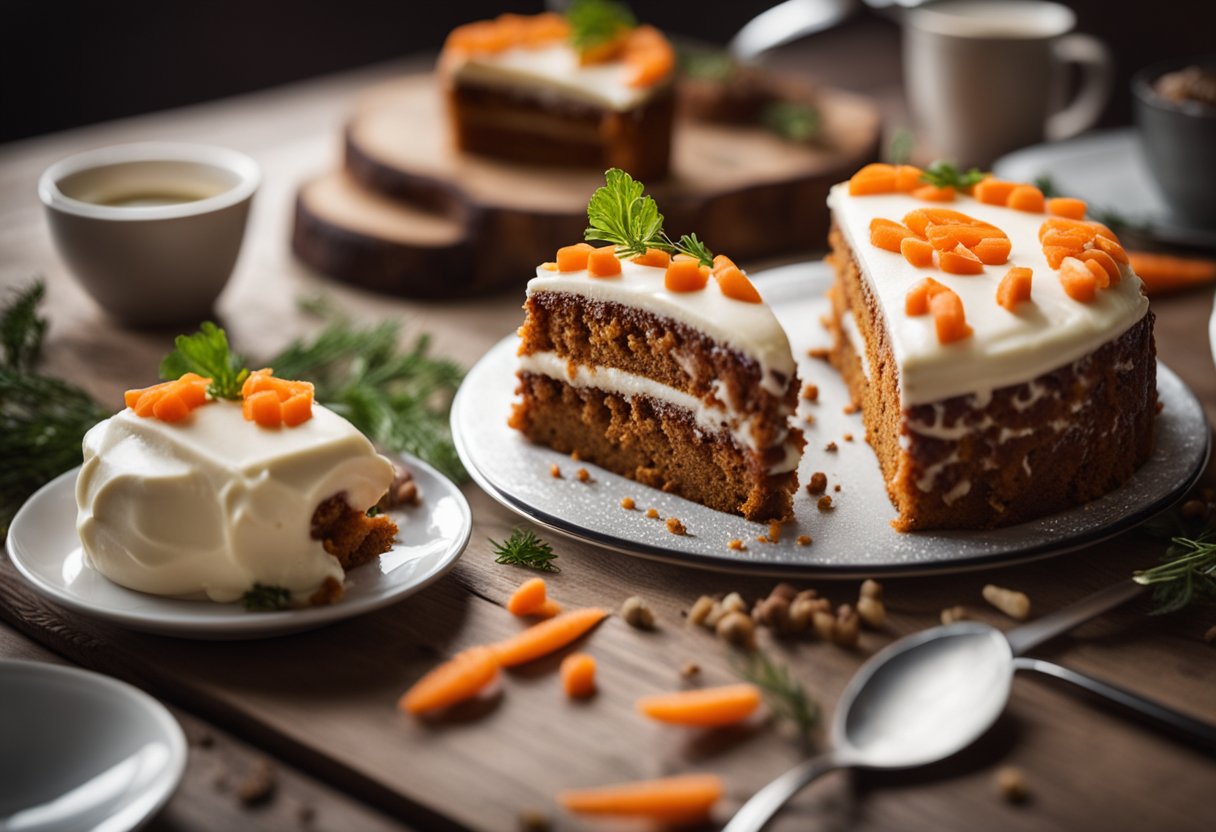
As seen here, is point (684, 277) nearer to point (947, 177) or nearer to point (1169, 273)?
point (947, 177)

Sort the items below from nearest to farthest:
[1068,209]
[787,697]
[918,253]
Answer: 1. [787,697]
2. [918,253]
3. [1068,209]

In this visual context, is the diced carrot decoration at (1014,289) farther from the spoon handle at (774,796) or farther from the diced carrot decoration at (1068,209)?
the spoon handle at (774,796)

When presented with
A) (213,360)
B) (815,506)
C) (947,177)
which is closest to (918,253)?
(947,177)

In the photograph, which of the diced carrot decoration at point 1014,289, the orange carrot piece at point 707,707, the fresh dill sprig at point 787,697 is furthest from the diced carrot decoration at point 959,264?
the orange carrot piece at point 707,707

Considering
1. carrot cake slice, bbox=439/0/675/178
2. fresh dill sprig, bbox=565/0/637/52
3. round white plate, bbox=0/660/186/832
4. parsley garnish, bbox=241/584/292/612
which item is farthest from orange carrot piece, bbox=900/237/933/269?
fresh dill sprig, bbox=565/0/637/52

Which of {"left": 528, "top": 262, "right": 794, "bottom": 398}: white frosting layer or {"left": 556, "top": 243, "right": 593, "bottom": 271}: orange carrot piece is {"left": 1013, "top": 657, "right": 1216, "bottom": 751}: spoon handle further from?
{"left": 556, "top": 243, "right": 593, "bottom": 271}: orange carrot piece

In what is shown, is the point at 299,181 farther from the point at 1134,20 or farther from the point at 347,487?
the point at 1134,20
